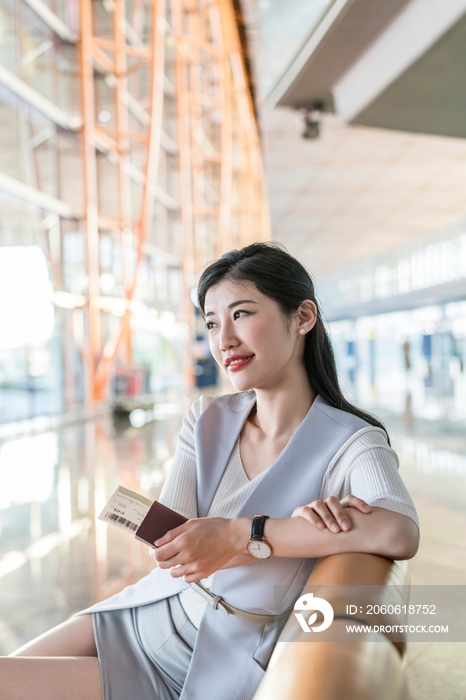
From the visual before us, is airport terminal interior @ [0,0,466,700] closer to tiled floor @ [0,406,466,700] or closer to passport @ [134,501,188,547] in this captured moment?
tiled floor @ [0,406,466,700]

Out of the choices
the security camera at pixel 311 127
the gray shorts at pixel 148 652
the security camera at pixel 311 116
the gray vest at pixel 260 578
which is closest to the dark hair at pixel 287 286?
the gray vest at pixel 260 578

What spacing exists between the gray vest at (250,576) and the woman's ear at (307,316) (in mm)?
212

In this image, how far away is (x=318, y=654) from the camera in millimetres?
1136

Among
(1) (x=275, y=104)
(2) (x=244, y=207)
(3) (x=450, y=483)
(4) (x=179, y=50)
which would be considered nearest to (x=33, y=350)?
(1) (x=275, y=104)

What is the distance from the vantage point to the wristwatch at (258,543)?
153cm

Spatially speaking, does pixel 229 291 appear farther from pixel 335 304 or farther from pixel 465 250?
pixel 335 304

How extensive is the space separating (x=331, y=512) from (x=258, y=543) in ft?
0.62

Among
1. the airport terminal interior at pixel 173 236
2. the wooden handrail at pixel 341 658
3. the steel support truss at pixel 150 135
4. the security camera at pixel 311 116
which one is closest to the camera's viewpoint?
the wooden handrail at pixel 341 658

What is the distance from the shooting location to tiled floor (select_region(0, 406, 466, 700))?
3.16m

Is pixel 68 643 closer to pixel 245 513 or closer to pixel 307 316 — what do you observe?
pixel 245 513

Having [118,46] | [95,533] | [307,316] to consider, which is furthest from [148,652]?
[118,46]

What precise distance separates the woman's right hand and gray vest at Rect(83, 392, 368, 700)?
14 cm

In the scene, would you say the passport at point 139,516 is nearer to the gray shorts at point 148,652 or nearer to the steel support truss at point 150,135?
the gray shorts at point 148,652

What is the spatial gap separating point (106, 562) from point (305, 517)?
3164 millimetres
